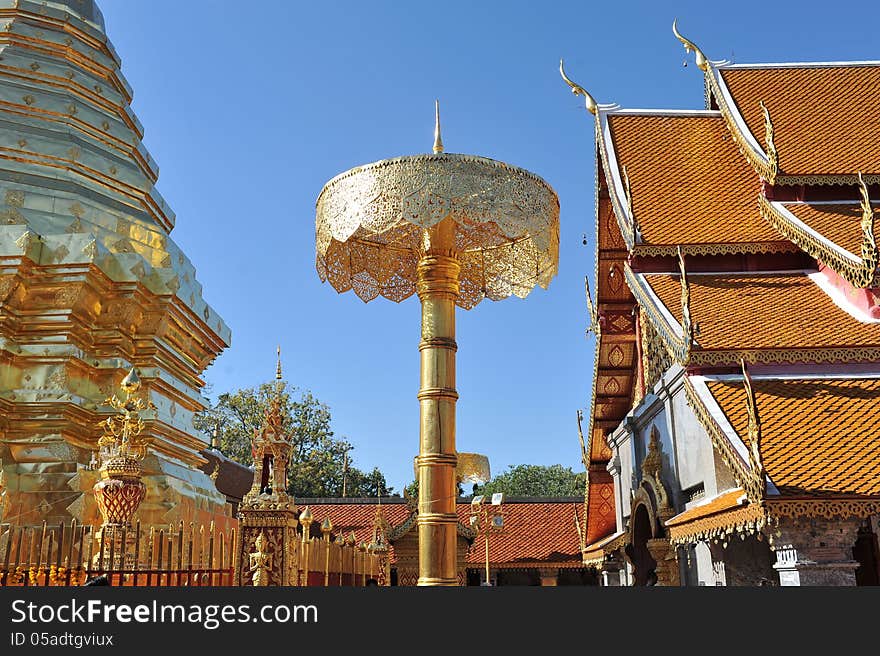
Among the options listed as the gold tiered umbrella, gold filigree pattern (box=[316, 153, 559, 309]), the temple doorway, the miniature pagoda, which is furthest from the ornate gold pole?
the temple doorway

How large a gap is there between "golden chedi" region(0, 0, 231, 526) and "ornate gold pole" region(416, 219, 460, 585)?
347 cm

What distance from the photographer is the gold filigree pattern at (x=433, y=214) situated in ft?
21.9

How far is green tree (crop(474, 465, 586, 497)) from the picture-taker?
52.0 meters

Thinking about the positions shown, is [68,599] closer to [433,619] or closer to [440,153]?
[433,619]

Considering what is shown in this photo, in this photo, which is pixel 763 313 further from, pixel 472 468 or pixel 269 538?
pixel 269 538

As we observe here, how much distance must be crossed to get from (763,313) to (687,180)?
318 cm

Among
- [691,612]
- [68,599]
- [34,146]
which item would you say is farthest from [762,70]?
[68,599]

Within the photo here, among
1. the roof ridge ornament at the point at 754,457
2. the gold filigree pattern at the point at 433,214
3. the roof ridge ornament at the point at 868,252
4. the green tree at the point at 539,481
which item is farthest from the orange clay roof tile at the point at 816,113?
the green tree at the point at 539,481

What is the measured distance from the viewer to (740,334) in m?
7.15

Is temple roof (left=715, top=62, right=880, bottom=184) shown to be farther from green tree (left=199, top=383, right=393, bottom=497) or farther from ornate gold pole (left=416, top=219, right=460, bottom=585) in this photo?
green tree (left=199, top=383, right=393, bottom=497)

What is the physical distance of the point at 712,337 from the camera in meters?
7.10

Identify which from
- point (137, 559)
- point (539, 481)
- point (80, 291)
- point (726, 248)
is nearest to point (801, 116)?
point (726, 248)

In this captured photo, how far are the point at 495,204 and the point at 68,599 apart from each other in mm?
4676

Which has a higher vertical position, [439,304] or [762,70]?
[762,70]
